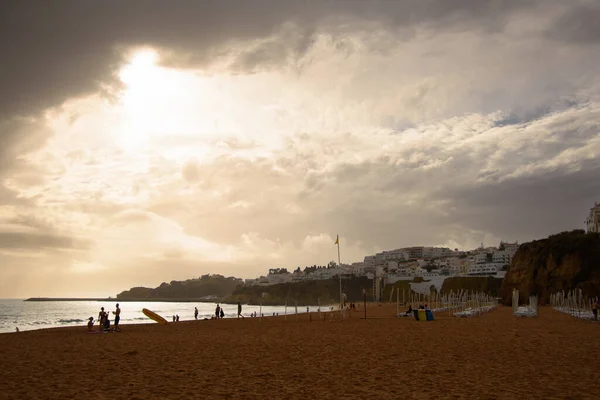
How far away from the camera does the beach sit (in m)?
9.51

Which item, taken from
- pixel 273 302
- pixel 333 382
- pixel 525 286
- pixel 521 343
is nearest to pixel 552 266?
pixel 525 286

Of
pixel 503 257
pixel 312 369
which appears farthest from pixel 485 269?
pixel 312 369

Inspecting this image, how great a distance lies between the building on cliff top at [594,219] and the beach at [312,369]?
79634 millimetres

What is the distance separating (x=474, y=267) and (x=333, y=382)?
13487 cm

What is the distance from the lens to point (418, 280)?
134 m

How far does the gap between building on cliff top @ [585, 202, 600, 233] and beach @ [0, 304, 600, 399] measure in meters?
79.6

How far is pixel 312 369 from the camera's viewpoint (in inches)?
488

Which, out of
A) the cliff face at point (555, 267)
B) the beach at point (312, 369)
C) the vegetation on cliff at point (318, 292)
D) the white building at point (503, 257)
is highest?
the white building at point (503, 257)

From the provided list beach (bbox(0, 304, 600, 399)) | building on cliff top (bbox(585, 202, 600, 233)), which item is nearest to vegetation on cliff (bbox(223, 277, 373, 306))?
building on cliff top (bbox(585, 202, 600, 233))

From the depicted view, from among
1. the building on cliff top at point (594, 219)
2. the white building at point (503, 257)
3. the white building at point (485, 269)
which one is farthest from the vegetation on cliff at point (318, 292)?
the building on cliff top at point (594, 219)

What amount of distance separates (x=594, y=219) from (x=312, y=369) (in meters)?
93.8

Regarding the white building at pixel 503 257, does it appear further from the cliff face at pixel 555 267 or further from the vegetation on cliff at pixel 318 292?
the cliff face at pixel 555 267

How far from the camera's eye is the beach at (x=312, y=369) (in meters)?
Answer: 9.51

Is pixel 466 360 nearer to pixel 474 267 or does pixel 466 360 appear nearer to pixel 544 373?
pixel 544 373
